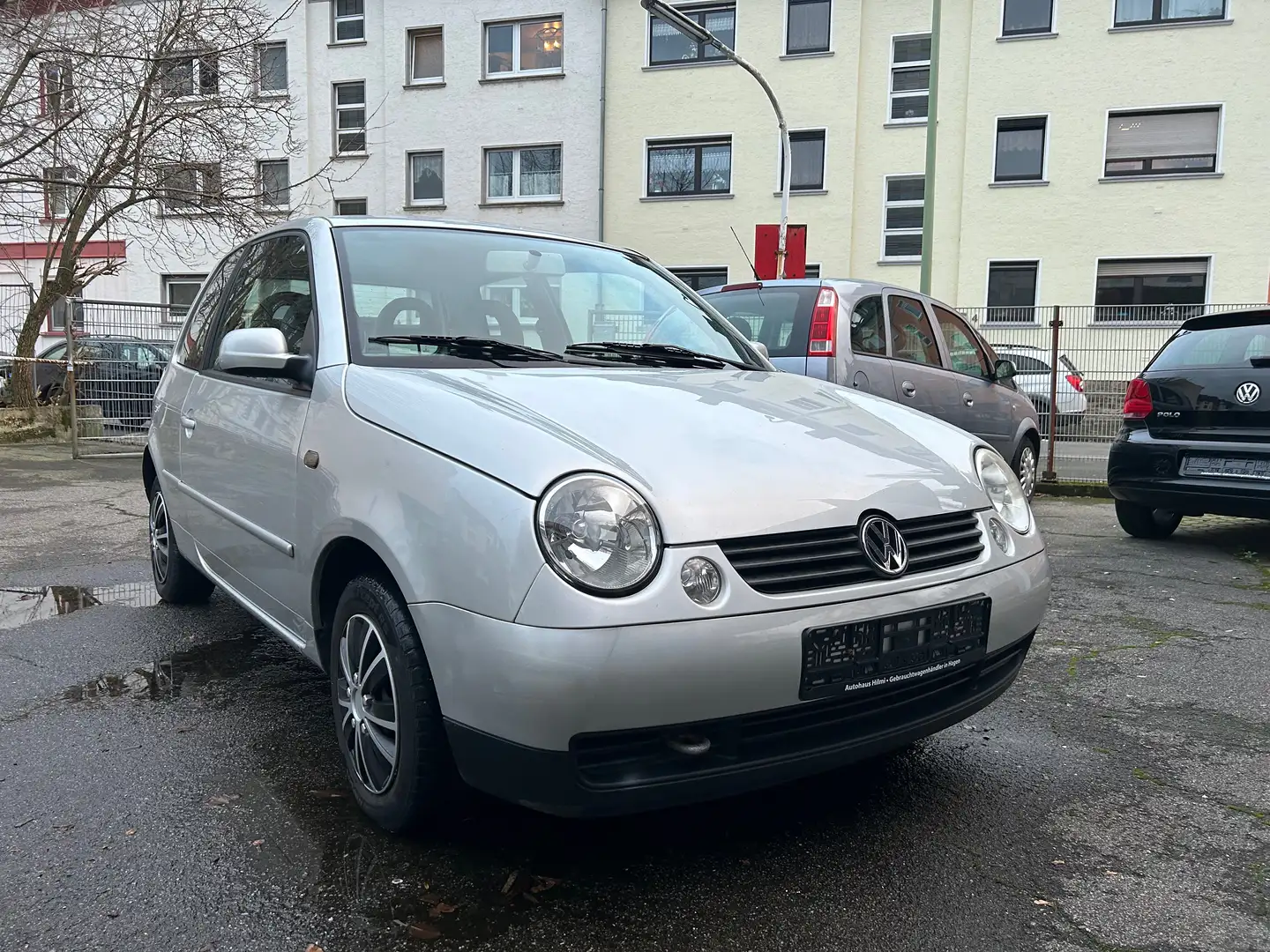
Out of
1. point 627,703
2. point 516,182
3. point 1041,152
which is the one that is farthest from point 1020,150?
point 627,703

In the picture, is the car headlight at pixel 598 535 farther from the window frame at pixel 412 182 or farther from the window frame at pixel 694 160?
the window frame at pixel 412 182

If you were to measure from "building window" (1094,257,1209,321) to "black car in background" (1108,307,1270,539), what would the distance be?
14.3 metres

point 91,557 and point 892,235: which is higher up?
point 892,235

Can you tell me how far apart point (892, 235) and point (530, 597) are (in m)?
20.8

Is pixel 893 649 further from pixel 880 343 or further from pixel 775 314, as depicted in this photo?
pixel 880 343

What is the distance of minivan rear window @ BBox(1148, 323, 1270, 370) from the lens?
19.1ft

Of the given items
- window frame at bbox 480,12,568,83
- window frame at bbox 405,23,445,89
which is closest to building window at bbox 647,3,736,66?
window frame at bbox 480,12,568,83

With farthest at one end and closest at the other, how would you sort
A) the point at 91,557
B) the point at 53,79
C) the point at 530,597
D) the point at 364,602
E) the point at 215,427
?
the point at 53,79, the point at 91,557, the point at 215,427, the point at 364,602, the point at 530,597

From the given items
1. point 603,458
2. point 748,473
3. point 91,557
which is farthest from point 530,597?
point 91,557

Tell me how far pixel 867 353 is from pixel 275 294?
381 centimetres

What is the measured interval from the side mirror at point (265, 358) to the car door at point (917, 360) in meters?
4.31

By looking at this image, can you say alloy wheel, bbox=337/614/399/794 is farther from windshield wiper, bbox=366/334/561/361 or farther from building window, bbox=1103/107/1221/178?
building window, bbox=1103/107/1221/178

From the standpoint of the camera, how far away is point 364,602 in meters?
2.37

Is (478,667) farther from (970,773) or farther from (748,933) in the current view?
(970,773)
